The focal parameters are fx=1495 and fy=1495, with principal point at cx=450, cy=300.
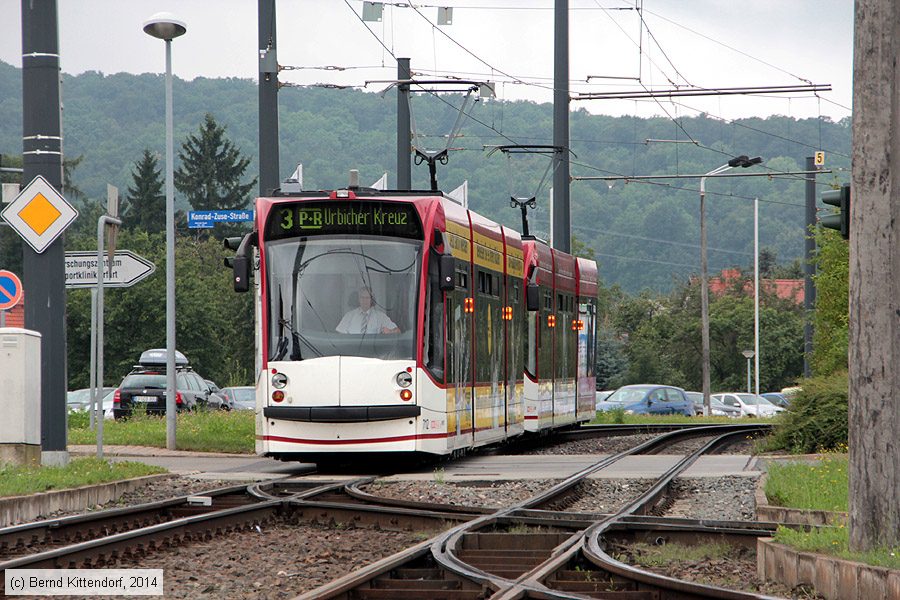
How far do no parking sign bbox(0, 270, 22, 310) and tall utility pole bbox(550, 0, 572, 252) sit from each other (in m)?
15.8

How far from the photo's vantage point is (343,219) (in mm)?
17953

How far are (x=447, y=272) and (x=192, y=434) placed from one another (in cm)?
916

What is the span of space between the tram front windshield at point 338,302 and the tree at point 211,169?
89.7 m

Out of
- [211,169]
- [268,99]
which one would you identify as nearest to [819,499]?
[268,99]

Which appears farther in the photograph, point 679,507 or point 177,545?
point 679,507

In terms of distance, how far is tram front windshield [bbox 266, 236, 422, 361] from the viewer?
17625 mm

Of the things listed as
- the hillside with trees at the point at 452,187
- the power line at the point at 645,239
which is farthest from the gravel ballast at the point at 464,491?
the power line at the point at 645,239

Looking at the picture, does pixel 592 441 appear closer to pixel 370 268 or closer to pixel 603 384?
pixel 370 268

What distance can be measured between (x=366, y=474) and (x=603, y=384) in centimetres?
6872

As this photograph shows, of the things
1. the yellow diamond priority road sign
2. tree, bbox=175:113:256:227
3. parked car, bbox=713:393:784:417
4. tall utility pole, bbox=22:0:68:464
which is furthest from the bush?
tree, bbox=175:113:256:227

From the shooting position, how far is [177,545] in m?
10.8

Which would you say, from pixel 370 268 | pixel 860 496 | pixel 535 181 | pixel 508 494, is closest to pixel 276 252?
pixel 370 268

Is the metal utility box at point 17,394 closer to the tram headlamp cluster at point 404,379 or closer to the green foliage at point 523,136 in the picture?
the tram headlamp cluster at point 404,379

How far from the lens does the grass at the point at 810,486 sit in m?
12.1
